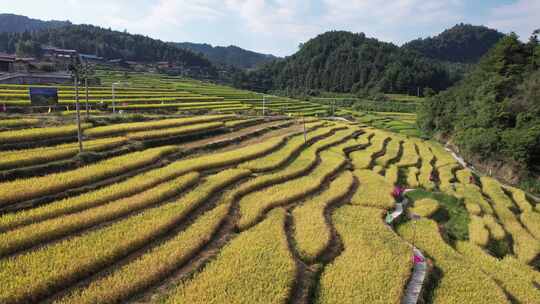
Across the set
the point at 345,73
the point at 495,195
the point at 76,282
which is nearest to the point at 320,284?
the point at 76,282

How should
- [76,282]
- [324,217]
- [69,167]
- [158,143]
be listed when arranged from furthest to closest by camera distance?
1. [158,143]
2. [69,167]
3. [324,217]
4. [76,282]

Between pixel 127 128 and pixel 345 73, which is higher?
pixel 345 73

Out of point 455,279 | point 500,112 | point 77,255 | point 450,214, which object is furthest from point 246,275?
point 500,112

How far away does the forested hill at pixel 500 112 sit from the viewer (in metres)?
29.6

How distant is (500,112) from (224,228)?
3475cm

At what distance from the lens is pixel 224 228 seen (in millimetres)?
11562

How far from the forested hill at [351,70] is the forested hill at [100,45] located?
3017 cm

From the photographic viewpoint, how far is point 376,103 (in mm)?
82375

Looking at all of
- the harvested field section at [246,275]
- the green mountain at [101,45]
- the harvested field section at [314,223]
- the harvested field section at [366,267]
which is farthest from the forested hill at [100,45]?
the harvested field section at [366,267]

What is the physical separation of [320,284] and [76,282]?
643cm

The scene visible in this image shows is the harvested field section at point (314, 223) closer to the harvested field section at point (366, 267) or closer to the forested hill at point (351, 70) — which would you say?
the harvested field section at point (366, 267)

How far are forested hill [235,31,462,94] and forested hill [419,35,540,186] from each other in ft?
175

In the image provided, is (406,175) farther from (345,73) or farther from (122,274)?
(345,73)

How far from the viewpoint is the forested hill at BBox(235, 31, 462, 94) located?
10394cm
